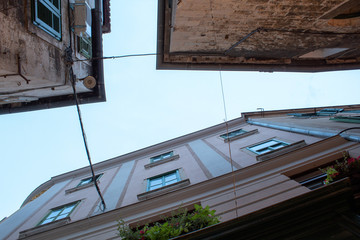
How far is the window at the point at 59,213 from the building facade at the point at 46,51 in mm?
3897

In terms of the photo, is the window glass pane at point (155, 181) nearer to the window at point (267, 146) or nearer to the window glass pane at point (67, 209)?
the window glass pane at point (67, 209)

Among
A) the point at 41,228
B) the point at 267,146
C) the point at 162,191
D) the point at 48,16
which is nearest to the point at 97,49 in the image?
the point at 48,16

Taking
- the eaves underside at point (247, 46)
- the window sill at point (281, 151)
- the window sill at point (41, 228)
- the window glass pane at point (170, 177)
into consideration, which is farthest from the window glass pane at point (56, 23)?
the window sill at point (281, 151)

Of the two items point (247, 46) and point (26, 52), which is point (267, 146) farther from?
point (26, 52)

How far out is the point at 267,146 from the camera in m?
8.56

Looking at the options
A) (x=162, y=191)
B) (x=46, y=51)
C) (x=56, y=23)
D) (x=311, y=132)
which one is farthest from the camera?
(x=311, y=132)

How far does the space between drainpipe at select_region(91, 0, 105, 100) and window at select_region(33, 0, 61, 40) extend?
245 cm

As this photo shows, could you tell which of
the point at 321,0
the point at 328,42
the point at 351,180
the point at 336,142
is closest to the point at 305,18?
the point at 321,0

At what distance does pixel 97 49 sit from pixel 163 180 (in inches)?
227

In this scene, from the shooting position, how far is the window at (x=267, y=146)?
826 centimetres

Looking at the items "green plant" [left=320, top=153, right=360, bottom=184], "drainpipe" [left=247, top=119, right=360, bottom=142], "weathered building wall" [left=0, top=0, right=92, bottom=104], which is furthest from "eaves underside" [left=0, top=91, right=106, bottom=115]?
"green plant" [left=320, top=153, right=360, bottom=184]

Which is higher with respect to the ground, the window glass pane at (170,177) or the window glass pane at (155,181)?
the window glass pane at (170,177)

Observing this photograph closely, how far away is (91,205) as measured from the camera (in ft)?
26.8

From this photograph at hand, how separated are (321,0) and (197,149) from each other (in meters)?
7.80
